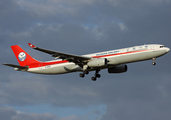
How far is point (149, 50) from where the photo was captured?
5325cm

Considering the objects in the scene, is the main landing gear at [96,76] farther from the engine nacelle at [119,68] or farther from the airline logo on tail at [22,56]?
the airline logo on tail at [22,56]

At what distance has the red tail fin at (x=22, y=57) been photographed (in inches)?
2500

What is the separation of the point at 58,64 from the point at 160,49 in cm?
1960

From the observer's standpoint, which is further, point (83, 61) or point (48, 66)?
point (48, 66)

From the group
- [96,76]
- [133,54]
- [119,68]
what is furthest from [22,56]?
[133,54]

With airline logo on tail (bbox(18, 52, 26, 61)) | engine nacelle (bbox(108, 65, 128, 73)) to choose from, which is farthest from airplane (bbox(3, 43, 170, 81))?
airline logo on tail (bbox(18, 52, 26, 61))

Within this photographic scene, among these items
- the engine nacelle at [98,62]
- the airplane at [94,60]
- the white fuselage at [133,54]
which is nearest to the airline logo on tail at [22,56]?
the airplane at [94,60]

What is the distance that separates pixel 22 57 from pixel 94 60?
17876mm

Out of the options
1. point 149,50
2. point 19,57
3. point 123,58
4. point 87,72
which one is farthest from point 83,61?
point 19,57

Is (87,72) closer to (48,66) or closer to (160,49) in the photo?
(48,66)

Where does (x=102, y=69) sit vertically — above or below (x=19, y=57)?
below

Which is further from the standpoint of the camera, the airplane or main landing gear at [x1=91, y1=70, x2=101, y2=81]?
main landing gear at [x1=91, y1=70, x2=101, y2=81]

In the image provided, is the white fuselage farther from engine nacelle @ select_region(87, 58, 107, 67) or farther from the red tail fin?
the red tail fin

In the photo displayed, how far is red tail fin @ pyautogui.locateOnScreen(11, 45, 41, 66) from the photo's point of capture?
63.5m
